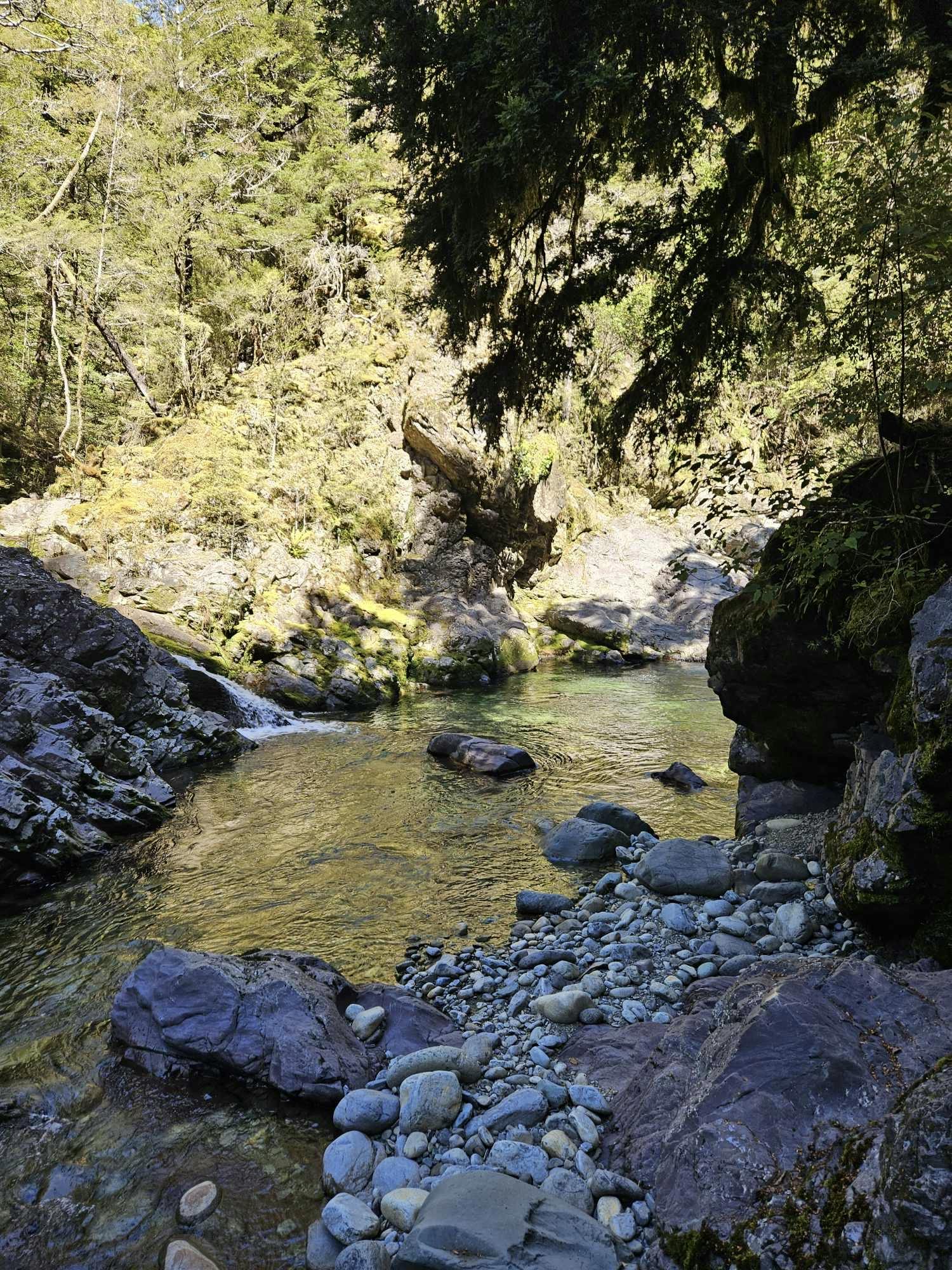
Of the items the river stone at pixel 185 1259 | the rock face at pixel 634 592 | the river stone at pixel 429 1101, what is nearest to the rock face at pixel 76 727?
the river stone at pixel 185 1259

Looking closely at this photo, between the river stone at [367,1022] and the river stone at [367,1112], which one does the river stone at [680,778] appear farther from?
the river stone at [367,1112]

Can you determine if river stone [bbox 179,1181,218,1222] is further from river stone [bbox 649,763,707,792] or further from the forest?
river stone [bbox 649,763,707,792]

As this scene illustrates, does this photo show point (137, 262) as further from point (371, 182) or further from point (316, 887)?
point (316, 887)

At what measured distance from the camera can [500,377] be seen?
7480 millimetres

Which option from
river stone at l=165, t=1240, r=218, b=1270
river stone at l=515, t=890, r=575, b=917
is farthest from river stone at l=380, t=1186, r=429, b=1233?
river stone at l=515, t=890, r=575, b=917

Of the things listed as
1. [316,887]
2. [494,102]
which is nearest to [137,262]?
[494,102]

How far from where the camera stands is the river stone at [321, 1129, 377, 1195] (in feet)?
9.61

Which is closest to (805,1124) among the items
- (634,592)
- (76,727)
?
(76,727)

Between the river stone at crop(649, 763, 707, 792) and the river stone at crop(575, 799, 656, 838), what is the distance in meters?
1.70

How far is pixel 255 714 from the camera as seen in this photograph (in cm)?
1332

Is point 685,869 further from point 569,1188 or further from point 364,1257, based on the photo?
point 364,1257

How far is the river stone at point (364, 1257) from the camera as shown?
97.5 inches

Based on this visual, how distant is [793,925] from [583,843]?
2430 millimetres

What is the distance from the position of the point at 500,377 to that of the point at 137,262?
58.4 ft
